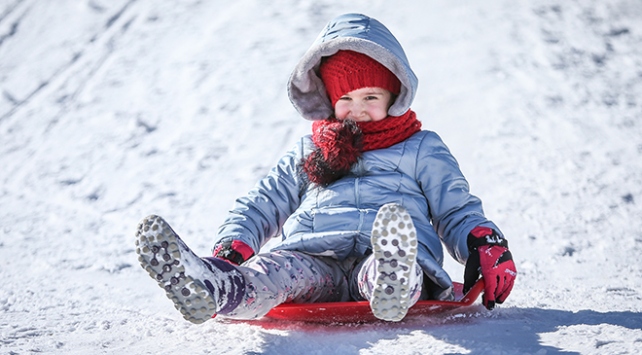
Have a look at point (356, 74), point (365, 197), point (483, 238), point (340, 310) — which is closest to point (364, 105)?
point (356, 74)

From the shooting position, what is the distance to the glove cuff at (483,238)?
2139 mm

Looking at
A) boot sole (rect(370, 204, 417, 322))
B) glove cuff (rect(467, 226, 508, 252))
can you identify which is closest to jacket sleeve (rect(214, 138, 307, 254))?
glove cuff (rect(467, 226, 508, 252))

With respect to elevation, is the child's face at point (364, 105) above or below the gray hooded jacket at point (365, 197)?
above

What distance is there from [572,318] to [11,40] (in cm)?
582

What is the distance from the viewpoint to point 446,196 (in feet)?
7.56

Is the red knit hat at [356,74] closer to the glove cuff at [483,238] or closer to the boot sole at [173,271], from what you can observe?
the glove cuff at [483,238]

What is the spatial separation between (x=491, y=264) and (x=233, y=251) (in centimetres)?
73

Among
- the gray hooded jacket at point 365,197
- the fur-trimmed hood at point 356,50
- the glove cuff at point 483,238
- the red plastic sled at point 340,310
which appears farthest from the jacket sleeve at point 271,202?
the glove cuff at point 483,238

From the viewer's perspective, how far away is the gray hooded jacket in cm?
223

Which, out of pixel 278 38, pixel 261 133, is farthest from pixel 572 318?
pixel 278 38

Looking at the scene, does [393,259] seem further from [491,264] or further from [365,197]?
[365,197]

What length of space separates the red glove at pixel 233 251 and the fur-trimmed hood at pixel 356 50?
1.95ft

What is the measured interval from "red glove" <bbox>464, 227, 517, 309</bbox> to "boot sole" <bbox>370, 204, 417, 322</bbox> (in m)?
0.45

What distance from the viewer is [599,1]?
644 centimetres
